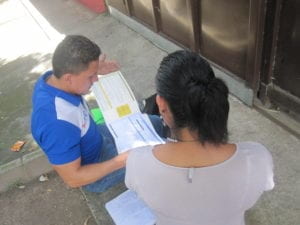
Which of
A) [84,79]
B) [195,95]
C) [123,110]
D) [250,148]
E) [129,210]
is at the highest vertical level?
[195,95]

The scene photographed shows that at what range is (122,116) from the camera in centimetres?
238

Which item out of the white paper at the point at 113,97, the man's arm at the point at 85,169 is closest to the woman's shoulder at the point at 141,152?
the man's arm at the point at 85,169

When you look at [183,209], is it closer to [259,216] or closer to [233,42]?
[259,216]

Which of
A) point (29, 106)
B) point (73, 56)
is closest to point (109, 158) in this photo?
point (73, 56)

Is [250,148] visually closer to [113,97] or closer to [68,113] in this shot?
[68,113]

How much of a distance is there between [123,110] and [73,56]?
63 centimetres

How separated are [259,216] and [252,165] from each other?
1237 mm

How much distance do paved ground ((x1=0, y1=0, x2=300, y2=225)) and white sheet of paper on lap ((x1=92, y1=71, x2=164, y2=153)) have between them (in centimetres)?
54

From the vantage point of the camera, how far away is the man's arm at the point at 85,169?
1.93 metres

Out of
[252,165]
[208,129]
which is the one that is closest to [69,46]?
[208,129]

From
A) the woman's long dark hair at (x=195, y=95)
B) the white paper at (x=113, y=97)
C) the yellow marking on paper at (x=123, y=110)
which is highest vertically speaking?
the woman's long dark hair at (x=195, y=95)

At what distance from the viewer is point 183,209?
1.37 meters

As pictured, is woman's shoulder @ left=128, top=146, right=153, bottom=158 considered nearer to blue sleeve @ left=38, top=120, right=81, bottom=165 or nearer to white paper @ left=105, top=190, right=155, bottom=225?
blue sleeve @ left=38, top=120, right=81, bottom=165

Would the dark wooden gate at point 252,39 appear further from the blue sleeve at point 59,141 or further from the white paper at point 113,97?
the blue sleeve at point 59,141
